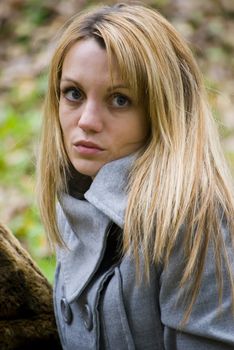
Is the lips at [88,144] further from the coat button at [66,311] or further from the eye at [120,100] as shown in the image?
the coat button at [66,311]

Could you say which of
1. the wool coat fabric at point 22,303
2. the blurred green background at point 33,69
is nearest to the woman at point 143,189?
the wool coat fabric at point 22,303

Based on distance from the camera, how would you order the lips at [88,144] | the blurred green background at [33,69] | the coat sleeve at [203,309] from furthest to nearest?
1. the blurred green background at [33,69]
2. the lips at [88,144]
3. the coat sleeve at [203,309]

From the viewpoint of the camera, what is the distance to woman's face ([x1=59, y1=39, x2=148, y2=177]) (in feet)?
7.73

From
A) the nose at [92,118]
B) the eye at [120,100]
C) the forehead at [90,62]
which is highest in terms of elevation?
the forehead at [90,62]

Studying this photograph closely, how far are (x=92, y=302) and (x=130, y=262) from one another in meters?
0.22

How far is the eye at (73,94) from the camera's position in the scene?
8.05 feet

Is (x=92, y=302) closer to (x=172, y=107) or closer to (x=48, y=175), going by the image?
(x=48, y=175)

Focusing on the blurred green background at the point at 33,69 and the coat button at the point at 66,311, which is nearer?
the coat button at the point at 66,311

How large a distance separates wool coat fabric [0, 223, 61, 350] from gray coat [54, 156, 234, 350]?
19 centimetres

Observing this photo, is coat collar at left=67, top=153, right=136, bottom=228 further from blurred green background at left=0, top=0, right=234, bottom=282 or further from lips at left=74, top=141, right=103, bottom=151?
blurred green background at left=0, top=0, right=234, bottom=282

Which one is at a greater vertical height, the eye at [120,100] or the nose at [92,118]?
the eye at [120,100]

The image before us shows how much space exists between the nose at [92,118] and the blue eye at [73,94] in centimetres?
7

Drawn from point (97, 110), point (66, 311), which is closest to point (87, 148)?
point (97, 110)

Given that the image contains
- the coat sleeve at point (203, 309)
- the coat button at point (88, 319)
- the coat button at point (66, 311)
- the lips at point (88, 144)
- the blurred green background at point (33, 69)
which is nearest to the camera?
the coat sleeve at point (203, 309)
